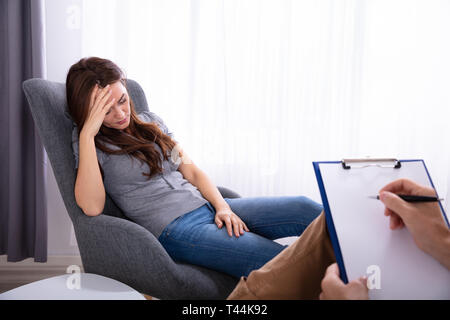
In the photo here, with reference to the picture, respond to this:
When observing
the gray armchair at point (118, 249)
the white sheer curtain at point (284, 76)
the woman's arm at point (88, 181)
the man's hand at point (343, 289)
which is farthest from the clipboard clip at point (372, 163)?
the white sheer curtain at point (284, 76)

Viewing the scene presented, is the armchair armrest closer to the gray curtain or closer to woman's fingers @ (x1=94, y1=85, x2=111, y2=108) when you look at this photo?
woman's fingers @ (x1=94, y1=85, x2=111, y2=108)

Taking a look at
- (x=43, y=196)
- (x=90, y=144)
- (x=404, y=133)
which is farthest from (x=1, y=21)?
(x=404, y=133)

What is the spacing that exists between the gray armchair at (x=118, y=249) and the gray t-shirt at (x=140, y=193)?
0.07 m

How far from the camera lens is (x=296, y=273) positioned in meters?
0.72

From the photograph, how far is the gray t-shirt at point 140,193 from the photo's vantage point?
112 cm

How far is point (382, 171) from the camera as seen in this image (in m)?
0.83

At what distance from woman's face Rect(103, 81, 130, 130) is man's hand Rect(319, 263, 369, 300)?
0.91 metres

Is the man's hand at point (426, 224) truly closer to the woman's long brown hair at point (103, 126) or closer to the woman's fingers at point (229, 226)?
the woman's fingers at point (229, 226)

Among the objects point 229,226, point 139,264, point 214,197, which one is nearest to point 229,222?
point 229,226

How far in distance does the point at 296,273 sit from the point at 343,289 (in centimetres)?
15

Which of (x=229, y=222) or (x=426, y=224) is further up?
(x=426, y=224)

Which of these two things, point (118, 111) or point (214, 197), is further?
point (214, 197)

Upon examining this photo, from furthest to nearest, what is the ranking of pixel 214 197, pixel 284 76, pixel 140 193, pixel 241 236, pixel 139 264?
pixel 284 76 < pixel 214 197 < pixel 140 193 < pixel 241 236 < pixel 139 264

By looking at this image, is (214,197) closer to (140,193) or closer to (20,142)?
(140,193)
